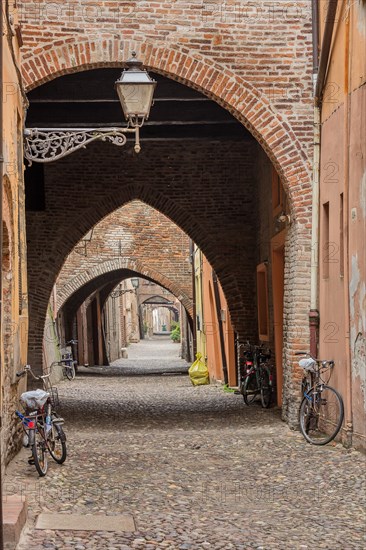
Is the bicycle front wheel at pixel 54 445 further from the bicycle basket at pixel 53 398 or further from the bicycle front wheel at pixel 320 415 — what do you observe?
the bicycle front wheel at pixel 320 415

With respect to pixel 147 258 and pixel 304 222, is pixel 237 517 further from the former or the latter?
pixel 147 258

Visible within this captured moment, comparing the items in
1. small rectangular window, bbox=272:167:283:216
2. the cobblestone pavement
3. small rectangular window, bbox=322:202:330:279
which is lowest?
the cobblestone pavement

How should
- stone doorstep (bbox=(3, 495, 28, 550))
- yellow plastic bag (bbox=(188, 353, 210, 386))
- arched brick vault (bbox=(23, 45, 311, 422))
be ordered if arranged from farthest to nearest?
1. yellow plastic bag (bbox=(188, 353, 210, 386))
2. arched brick vault (bbox=(23, 45, 311, 422))
3. stone doorstep (bbox=(3, 495, 28, 550))

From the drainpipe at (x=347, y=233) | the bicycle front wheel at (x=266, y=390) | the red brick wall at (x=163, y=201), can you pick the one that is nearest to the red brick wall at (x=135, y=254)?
the red brick wall at (x=163, y=201)

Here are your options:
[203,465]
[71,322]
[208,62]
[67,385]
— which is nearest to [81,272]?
[71,322]

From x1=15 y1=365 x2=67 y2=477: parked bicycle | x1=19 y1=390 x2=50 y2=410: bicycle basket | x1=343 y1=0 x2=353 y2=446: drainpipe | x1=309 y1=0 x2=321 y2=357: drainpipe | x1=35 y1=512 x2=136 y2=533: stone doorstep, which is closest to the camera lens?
x1=35 y1=512 x2=136 y2=533: stone doorstep

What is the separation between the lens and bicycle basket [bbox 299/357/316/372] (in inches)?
411

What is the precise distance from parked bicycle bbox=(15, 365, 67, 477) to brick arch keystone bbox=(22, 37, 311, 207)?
428 cm

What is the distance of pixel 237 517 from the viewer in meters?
6.66

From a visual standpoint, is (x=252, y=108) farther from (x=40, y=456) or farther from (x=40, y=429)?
(x=40, y=456)

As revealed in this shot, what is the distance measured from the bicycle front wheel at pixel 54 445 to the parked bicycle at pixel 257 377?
614 cm

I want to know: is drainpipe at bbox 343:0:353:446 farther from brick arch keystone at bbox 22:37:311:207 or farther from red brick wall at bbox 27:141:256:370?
red brick wall at bbox 27:141:256:370

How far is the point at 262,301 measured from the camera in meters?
17.0

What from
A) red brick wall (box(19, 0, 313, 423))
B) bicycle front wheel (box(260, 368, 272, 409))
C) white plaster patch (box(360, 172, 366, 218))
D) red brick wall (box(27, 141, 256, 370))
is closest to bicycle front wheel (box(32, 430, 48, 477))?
white plaster patch (box(360, 172, 366, 218))
